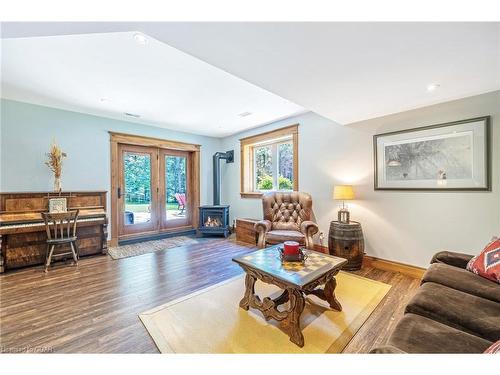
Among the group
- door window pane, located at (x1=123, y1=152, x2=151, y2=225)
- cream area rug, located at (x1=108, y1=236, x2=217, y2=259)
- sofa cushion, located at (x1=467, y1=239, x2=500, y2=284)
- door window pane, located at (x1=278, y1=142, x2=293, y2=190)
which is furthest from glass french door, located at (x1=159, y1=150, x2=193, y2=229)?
sofa cushion, located at (x1=467, y1=239, x2=500, y2=284)

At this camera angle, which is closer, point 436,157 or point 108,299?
point 108,299

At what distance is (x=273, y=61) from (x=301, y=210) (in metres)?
2.56

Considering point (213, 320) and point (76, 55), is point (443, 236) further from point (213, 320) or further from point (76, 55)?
point (76, 55)

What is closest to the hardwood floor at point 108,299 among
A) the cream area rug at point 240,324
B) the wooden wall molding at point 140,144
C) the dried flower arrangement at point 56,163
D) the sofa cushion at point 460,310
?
the cream area rug at point 240,324

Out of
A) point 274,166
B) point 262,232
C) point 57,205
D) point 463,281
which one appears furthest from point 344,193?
point 57,205

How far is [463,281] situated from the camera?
1563mm

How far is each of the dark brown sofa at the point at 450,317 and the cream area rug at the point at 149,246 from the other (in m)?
3.86

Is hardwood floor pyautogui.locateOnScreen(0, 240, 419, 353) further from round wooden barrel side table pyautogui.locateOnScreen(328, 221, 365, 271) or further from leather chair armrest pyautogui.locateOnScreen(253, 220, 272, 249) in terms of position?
leather chair armrest pyautogui.locateOnScreen(253, 220, 272, 249)

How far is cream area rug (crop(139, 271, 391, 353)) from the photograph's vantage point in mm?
1518

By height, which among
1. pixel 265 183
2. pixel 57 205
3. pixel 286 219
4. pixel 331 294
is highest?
pixel 265 183

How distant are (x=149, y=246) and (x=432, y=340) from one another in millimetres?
4354

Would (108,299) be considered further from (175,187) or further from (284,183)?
(284,183)
